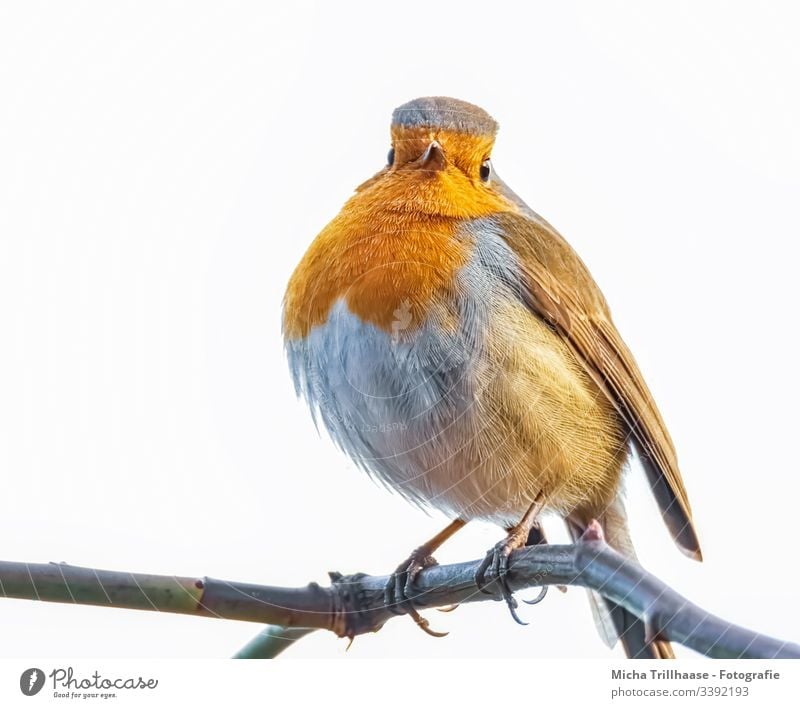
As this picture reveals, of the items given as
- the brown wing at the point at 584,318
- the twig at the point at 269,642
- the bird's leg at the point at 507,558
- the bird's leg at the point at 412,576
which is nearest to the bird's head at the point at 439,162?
the brown wing at the point at 584,318

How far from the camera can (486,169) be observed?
2893 millimetres

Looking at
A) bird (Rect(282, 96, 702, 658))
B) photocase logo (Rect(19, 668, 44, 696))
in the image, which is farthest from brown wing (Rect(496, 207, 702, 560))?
photocase logo (Rect(19, 668, 44, 696))

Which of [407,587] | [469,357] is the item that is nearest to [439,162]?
[469,357]

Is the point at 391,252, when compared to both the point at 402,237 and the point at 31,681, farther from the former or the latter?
the point at 31,681

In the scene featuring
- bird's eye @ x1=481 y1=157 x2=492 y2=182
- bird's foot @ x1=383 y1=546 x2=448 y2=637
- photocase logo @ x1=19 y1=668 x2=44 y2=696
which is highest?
bird's eye @ x1=481 y1=157 x2=492 y2=182

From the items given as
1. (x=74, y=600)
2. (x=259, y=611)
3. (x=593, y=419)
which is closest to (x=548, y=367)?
(x=593, y=419)

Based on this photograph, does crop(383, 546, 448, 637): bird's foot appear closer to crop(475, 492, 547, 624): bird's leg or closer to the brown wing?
crop(475, 492, 547, 624): bird's leg

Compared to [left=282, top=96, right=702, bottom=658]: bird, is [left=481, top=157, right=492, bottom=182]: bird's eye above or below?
above

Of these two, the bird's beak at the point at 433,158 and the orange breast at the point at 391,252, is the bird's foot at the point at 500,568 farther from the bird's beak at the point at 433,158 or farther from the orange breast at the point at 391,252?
the bird's beak at the point at 433,158

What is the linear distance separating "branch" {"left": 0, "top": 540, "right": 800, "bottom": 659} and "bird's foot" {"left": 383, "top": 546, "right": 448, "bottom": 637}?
0.64 ft

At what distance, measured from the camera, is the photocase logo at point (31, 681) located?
276 cm

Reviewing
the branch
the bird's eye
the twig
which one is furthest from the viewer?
the bird's eye

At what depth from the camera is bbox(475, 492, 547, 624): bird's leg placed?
2764 mm

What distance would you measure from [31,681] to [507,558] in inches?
46.5
